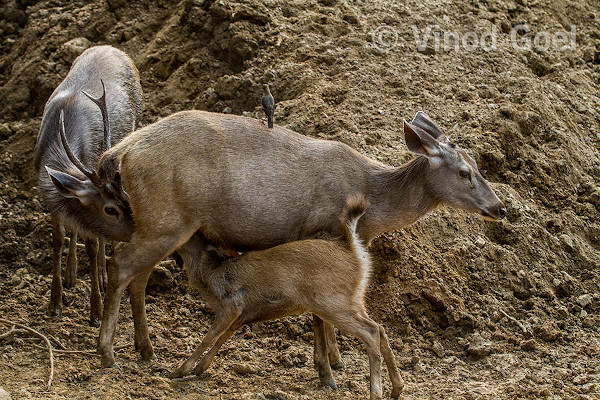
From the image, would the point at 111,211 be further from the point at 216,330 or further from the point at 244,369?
the point at 244,369

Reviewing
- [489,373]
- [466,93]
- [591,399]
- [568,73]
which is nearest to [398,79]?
[466,93]

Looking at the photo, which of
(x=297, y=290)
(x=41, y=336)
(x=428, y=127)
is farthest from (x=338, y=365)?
(x=41, y=336)

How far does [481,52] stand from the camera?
10.4m

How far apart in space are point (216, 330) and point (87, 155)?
2.40 m

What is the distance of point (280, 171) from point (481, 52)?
4.49 meters

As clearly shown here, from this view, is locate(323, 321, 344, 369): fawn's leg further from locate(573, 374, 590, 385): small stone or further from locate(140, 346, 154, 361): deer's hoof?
locate(573, 374, 590, 385): small stone

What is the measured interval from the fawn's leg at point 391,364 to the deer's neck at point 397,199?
991mm

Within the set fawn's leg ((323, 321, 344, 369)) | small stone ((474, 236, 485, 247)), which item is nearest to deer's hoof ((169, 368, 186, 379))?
fawn's leg ((323, 321, 344, 369))

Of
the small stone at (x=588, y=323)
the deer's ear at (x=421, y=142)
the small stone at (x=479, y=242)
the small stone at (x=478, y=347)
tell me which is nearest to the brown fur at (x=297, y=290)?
the deer's ear at (x=421, y=142)

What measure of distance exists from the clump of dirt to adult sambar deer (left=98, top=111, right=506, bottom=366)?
684mm

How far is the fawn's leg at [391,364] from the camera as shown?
650 centimetres

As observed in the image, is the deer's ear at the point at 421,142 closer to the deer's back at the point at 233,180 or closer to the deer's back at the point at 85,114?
the deer's back at the point at 233,180

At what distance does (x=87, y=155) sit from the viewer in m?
8.02

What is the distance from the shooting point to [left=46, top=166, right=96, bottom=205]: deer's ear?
721 cm
